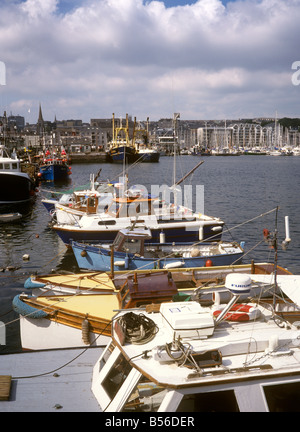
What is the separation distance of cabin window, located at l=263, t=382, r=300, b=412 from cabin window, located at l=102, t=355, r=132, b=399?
8.15ft

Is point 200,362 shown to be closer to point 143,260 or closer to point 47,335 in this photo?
point 47,335

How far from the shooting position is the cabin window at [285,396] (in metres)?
6.56

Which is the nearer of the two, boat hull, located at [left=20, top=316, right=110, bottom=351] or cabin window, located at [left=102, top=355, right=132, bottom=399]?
cabin window, located at [left=102, top=355, right=132, bottom=399]

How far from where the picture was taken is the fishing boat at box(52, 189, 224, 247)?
76.3 feet

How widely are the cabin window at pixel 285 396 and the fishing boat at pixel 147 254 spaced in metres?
9.88

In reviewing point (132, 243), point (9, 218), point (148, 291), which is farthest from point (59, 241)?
point (148, 291)

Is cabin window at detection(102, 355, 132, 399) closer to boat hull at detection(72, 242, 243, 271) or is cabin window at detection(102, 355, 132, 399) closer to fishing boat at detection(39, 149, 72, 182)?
boat hull at detection(72, 242, 243, 271)

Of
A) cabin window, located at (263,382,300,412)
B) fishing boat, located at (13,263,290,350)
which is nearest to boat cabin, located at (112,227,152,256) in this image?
fishing boat, located at (13,263,290,350)
